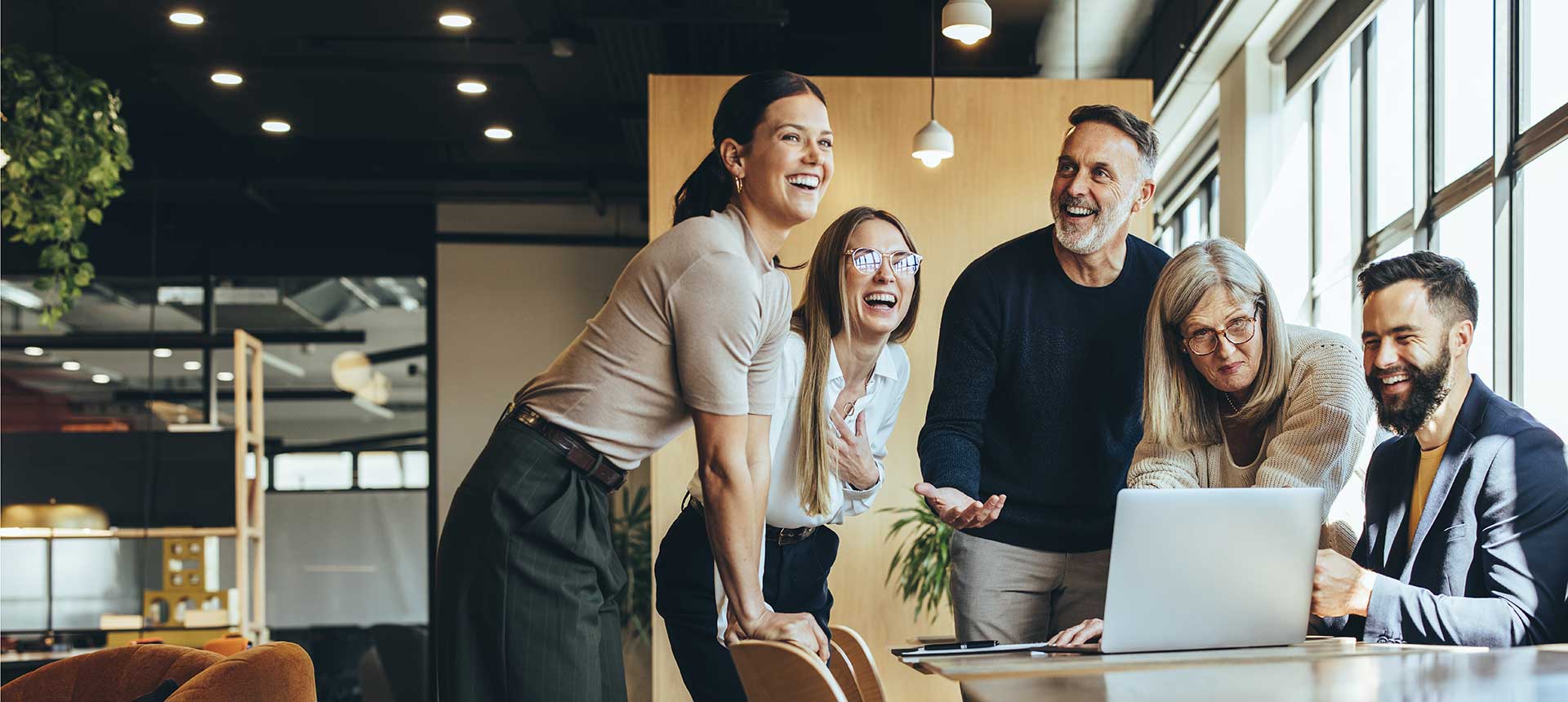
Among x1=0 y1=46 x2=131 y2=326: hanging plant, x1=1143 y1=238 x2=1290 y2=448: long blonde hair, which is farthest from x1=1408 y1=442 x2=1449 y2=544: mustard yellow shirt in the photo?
x1=0 y1=46 x2=131 y2=326: hanging plant

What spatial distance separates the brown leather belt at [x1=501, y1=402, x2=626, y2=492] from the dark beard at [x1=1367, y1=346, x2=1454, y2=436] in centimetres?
143

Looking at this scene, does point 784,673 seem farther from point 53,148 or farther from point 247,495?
point 247,495

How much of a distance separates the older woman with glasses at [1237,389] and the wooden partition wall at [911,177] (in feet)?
12.3

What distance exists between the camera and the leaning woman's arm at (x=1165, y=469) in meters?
2.47

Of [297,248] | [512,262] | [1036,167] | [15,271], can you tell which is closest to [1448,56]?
[1036,167]

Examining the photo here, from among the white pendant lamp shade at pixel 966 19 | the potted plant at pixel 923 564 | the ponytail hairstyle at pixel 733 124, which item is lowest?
the potted plant at pixel 923 564

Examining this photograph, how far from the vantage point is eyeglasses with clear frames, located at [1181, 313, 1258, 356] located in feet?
8.00

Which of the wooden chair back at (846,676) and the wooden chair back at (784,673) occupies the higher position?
the wooden chair back at (784,673)

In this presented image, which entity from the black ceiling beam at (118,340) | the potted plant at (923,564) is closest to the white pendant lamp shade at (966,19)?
the potted plant at (923,564)

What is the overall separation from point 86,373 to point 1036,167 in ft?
22.8

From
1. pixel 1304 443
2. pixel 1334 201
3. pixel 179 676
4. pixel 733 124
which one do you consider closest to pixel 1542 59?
pixel 1334 201

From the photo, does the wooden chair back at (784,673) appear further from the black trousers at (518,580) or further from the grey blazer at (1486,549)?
the grey blazer at (1486,549)

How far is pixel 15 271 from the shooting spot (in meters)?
9.84

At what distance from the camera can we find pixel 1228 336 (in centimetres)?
244
